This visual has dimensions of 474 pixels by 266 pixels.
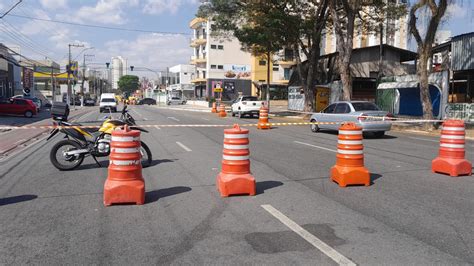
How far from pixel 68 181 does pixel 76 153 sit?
133cm

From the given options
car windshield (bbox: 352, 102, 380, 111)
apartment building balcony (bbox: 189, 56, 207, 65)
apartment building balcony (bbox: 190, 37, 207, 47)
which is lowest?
car windshield (bbox: 352, 102, 380, 111)

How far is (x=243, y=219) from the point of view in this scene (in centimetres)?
609

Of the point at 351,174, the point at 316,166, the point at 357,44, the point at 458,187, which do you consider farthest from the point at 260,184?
the point at 357,44

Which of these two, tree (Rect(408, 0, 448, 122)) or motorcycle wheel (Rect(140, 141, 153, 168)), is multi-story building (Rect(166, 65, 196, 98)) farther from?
motorcycle wheel (Rect(140, 141, 153, 168))

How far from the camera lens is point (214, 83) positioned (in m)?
77.7

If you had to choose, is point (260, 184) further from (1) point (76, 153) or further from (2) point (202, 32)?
(2) point (202, 32)

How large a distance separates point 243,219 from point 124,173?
7.03ft

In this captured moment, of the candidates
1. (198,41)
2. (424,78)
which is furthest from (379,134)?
(198,41)

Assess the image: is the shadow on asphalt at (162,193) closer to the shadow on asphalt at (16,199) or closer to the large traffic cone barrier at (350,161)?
the shadow on asphalt at (16,199)

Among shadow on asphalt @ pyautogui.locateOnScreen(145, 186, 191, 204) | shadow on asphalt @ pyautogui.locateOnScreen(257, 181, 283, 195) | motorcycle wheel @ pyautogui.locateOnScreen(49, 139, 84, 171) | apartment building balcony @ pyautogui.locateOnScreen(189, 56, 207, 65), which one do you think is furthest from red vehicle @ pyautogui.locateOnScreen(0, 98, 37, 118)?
apartment building balcony @ pyautogui.locateOnScreen(189, 56, 207, 65)

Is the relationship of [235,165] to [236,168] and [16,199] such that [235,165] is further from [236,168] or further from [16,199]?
[16,199]

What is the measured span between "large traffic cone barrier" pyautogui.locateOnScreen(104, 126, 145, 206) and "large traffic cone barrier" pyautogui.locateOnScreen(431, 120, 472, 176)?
21.1ft

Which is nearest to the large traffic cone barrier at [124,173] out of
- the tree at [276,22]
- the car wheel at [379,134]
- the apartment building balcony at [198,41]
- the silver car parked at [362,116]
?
the silver car parked at [362,116]

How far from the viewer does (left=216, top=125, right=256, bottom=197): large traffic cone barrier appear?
24.3 feet
